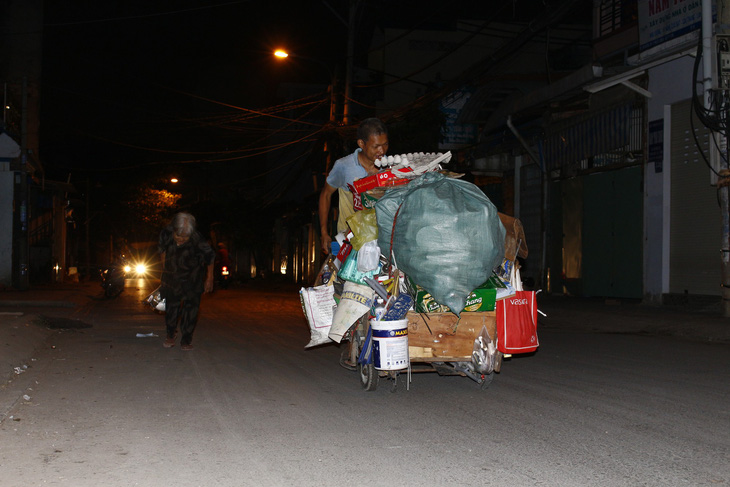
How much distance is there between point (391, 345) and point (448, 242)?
3.09 ft

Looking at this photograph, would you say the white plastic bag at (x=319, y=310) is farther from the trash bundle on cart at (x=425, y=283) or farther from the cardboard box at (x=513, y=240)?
the cardboard box at (x=513, y=240)

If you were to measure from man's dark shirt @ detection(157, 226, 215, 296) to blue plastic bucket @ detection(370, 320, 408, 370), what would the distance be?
4.21 m

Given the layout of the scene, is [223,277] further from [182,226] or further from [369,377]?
[369,377]

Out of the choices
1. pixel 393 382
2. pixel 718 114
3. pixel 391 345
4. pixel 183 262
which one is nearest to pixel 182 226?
pixel 183 262

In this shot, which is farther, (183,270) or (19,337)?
(183,270)

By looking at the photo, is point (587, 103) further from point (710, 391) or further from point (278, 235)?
point (278, 235)

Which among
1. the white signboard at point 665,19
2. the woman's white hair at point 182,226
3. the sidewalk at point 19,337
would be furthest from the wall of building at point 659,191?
the sidewalk at point 19,337

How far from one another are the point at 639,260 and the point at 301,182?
114ft

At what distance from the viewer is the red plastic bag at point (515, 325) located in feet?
19.7

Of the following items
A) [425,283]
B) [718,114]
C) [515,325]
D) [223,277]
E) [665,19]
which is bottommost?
[223,277]

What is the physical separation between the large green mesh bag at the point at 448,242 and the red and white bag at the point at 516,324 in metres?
0.54

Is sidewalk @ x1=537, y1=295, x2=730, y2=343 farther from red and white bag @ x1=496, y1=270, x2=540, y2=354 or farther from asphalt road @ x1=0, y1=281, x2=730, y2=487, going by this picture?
red and white bag @ x1=496, y1=270, x2=540, y2=354

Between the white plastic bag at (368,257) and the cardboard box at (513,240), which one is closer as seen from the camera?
the white plastic bag at (368,257)

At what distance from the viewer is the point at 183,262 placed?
9258mm
